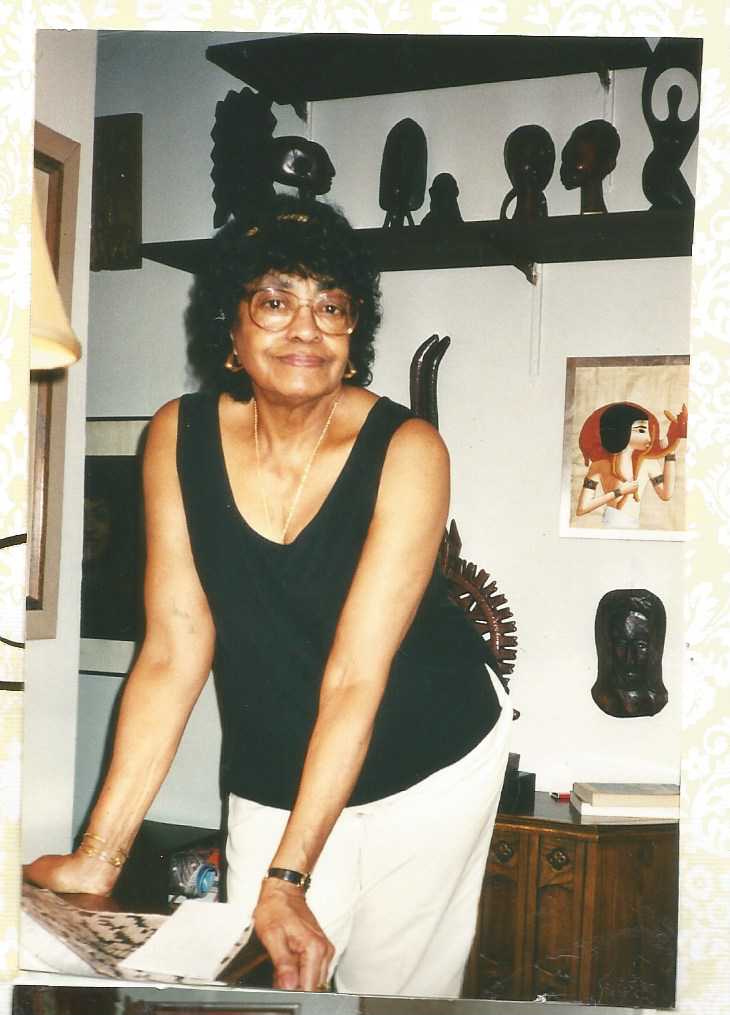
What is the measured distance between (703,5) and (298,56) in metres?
0.59

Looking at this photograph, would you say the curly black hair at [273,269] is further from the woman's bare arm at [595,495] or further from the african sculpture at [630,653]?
the african sculpture at [630,653]

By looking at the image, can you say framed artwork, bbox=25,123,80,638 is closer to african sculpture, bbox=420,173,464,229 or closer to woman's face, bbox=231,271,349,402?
woman's face, bbox=231,271,349,402

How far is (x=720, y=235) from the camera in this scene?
1344mm

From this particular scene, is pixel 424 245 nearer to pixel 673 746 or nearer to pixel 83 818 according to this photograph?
pixel 673 746

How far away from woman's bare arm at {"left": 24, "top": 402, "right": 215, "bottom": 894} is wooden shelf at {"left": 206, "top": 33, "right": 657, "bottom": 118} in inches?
19.8

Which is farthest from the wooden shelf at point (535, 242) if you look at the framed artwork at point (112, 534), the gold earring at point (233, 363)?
the framed artwork at point (112, 534)

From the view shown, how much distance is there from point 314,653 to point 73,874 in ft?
1.58

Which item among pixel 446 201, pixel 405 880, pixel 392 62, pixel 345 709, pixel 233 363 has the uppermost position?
pixel 392 62

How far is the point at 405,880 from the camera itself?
130cm

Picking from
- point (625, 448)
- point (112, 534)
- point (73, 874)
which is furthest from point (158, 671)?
point (625, 448)

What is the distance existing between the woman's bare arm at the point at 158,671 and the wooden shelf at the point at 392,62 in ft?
1.65

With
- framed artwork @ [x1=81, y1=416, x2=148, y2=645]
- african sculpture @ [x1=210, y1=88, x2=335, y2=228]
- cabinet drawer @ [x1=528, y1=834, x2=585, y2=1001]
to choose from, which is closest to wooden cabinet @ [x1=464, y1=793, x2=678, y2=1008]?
cabinet drawer @ [x1=528, y1=834, x2=585, y2=1001]

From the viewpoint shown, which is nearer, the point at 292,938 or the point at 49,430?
the point at 292,938

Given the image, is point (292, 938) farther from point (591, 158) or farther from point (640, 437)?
point (591, 158)
